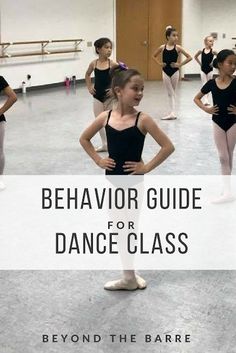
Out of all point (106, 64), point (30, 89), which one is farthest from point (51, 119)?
point (30, 89)

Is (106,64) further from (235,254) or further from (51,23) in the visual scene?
(51,23)

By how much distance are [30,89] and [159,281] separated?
1094 cm

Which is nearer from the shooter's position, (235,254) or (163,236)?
(235,254)

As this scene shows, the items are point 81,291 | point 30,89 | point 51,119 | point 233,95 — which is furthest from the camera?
point 30,89

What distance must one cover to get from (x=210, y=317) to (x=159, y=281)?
57 centimetres

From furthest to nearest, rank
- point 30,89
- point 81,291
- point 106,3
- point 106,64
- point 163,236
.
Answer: point 106,3 → point 30,89 → point 106,64 → point 163,236 → point 81,291

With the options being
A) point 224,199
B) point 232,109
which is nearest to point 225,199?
point 224,199

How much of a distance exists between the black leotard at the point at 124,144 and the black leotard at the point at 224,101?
1833 mm

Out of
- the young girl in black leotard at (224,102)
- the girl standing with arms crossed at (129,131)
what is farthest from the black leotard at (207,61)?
the girl standing with arms crossed at (129,131)

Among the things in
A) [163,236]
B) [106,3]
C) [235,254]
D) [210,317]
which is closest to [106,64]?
[163,236]

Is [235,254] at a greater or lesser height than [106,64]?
lesser

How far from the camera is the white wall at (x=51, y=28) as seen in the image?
12.6 m

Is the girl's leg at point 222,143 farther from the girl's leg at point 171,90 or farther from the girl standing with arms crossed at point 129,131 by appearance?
the girl's leg at point 171,90

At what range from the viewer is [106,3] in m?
15.6
